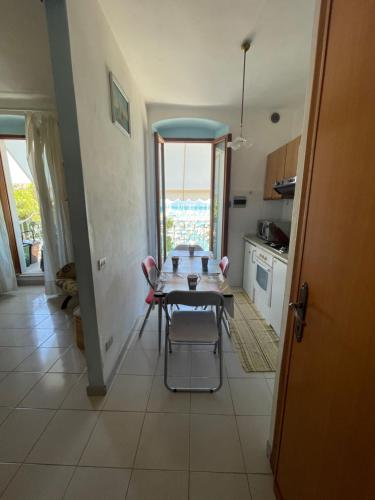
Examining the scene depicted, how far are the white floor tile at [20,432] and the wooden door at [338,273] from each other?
1528 millimetres

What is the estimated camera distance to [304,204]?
942 mm

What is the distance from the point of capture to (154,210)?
366 cm

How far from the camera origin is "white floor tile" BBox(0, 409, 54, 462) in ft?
4.28

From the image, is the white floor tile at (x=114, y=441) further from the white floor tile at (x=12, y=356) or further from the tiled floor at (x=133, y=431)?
the white floor tile at (x=12, y=356)

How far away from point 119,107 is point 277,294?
245 centimetres

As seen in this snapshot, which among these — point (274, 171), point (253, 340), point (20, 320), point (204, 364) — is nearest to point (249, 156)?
point (274, 171)

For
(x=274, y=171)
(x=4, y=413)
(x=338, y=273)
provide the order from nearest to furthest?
(x=338, y=273), (x=4, y=413), (x=274, y=171)

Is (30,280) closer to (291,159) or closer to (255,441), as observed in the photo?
(255,441)

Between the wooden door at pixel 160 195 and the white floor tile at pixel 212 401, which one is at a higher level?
the wooden door at pixel 160 195

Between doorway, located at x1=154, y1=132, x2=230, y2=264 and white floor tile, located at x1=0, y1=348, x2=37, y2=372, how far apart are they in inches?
83.3

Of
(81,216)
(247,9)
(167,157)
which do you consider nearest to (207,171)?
(167,157)

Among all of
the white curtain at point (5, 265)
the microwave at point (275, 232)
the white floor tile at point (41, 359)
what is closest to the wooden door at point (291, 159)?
the microwave at point (275, 232)

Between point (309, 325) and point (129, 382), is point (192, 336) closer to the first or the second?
point (129, 382)

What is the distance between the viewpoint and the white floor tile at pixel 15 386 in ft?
5.41
